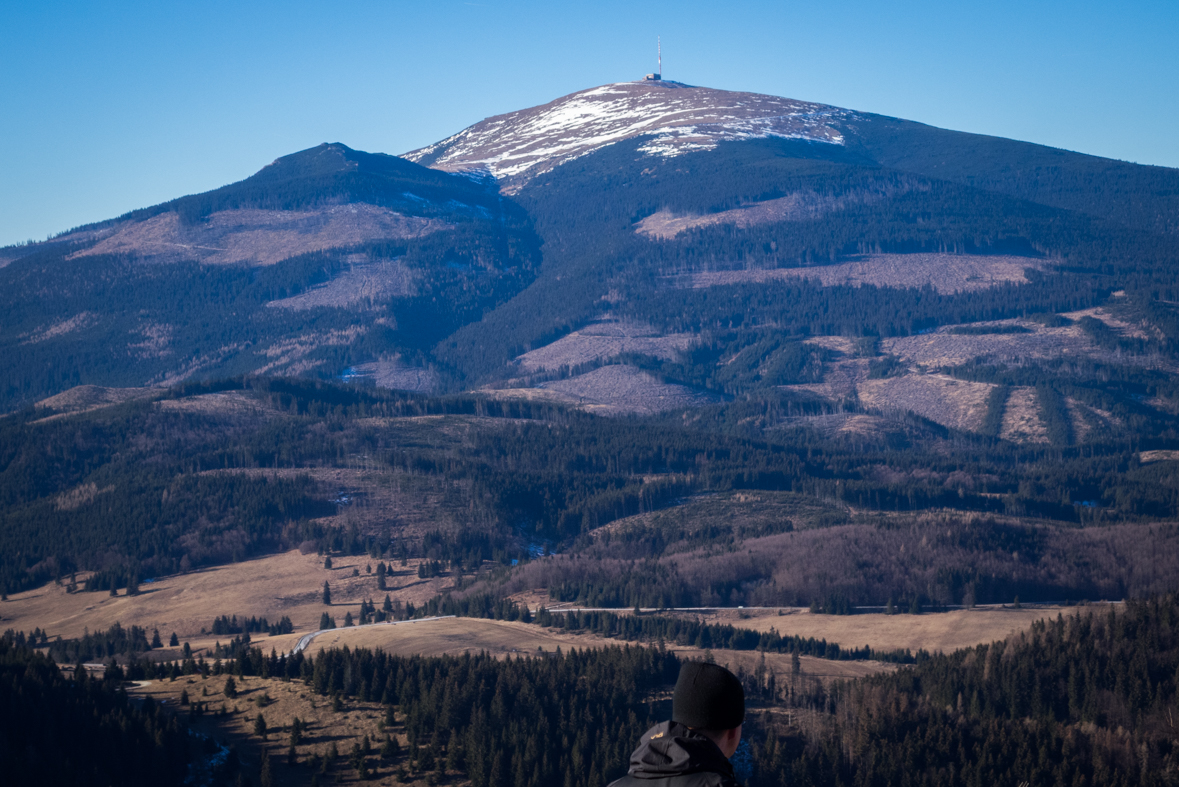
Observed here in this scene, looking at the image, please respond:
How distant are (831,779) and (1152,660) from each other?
33.8 meters

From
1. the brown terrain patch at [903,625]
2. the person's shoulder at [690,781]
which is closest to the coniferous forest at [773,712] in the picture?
the brown terrain patch at [903,625]

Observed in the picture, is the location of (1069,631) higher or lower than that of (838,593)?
higher

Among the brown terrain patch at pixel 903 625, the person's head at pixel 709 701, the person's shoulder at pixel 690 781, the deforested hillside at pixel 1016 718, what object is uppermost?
the person's head at pixel 709 701

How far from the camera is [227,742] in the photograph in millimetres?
87188

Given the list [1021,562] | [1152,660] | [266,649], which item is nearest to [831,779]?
[1152,660]

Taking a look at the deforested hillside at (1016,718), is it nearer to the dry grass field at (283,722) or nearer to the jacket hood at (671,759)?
the dry grass field at (283,722)

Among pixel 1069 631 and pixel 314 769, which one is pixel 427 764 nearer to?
pixel 314 769

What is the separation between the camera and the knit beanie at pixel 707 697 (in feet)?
58.6

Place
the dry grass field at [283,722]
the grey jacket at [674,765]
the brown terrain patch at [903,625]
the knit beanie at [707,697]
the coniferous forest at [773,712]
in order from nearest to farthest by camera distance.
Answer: the grey jacket at [674,765]
the knit beanie at [707,697]
the dry grass field at [283,722]
the coniferous forest at [773,712]
the brown terrain patch at [903,625]

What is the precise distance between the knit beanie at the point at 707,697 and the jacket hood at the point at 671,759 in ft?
1.33

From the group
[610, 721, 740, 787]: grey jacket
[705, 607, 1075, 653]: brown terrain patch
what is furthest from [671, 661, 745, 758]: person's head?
[705, 607, 1075, 653]: brown terrain patch

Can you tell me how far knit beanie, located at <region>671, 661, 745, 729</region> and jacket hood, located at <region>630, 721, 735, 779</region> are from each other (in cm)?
41

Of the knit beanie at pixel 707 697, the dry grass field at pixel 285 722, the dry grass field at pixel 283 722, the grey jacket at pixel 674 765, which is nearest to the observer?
the grey jacket at pixel 674 765

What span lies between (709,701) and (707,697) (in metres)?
0.07
